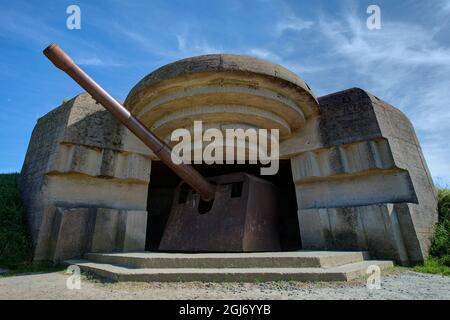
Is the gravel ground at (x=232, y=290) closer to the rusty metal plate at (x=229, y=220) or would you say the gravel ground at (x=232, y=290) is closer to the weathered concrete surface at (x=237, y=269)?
the weathered concrete surface at (x=237, y=269)

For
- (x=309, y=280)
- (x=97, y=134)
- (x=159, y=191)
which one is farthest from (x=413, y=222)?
(x=159, y=191)

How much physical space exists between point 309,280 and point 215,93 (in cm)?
294

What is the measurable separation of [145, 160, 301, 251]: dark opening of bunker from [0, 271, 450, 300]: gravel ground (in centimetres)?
276

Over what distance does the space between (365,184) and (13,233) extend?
6.25m

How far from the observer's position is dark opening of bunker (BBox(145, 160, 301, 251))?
21.5ft

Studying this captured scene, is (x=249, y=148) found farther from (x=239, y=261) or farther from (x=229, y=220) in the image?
(x=239, y=261)

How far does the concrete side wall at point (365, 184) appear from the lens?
438 cm

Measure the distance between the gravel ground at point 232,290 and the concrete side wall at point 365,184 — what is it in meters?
1.39

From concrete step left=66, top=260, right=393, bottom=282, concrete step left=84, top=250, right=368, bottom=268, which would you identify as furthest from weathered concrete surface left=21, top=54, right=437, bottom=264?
concrete step left=66, top=260, right=393, bottom=282

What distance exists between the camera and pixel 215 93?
4.36m

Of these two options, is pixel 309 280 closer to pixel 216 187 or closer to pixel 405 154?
pixel 216 187

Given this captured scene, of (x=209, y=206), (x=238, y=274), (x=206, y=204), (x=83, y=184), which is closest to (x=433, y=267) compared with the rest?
(x=238, y=274)

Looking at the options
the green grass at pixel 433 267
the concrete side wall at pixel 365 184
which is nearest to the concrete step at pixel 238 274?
the green grass at pixel 433 267
